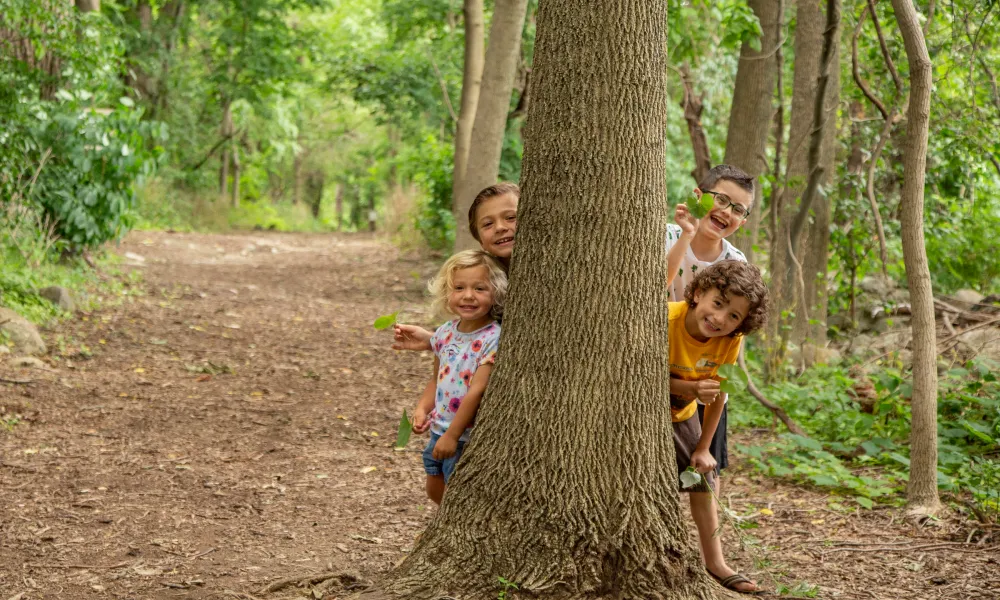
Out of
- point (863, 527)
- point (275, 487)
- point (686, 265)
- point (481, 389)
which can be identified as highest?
point (686, 265)

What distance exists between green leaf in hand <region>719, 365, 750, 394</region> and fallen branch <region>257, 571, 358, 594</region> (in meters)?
1.54

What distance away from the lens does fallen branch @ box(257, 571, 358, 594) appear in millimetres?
3230

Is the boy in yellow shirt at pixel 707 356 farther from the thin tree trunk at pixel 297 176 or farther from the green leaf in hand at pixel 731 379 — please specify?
the thin tree trunk at pixel 297 176

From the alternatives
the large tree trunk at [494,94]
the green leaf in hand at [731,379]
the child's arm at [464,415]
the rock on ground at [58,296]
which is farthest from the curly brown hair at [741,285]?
the rock on ground at [58,296]

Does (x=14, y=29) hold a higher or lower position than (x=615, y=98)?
higher

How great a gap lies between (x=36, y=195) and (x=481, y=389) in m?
7.90

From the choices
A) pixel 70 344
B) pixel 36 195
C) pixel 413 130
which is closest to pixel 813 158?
pixel 70 344

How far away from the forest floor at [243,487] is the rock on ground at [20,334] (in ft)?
0.80

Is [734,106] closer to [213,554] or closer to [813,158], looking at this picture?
[813,158]

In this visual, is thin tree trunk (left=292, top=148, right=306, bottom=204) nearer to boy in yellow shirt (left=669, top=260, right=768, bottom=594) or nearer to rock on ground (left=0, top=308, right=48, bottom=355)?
rock on ground (left=0, top=308, right=48, bottom=355)

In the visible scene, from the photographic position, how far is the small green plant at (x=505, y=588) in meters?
2.67

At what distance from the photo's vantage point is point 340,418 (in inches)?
246

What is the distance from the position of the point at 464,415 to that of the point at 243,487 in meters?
2.07

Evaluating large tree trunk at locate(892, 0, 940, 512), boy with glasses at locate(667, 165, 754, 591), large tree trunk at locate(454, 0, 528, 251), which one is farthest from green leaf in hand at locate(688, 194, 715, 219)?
large tree trunk at locate(454, 0, 528, 251)
